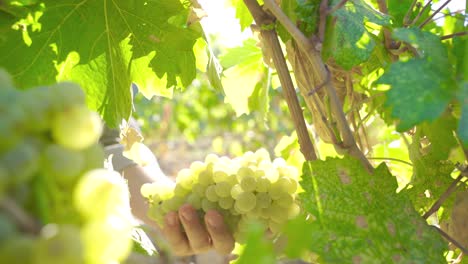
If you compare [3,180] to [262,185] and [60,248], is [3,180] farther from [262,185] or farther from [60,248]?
[262,185]

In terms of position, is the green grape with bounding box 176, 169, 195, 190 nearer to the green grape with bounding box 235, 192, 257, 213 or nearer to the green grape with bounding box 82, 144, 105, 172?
the green grape with bounding box 235, 192, 257, 213

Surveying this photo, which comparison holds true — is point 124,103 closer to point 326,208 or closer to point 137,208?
point 326,208

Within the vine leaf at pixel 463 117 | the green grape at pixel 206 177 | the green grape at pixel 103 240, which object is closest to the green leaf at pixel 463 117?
the vine leaf at pixel 463 117

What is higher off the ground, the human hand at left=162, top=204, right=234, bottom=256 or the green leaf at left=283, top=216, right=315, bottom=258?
the green leaf at left=283, top=216, right=315, bottom=258

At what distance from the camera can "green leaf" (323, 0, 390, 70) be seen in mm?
729

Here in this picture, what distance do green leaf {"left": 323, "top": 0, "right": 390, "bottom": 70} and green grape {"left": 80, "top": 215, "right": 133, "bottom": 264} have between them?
47 centimetres

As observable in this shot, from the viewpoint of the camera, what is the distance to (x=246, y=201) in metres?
0.87

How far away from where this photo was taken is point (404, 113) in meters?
0.58

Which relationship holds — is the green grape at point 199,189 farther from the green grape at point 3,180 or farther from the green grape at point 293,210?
→ the green grape at point 3,180

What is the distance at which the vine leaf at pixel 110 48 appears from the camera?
2.69ft

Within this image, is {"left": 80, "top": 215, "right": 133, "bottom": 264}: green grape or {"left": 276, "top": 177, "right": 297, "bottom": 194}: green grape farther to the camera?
{"left": 276, "top": 177, "right": 297, "bottom": 194}: green grape

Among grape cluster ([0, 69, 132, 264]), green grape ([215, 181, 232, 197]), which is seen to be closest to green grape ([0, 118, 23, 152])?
grape cluster ([0, 69, 132, 264])

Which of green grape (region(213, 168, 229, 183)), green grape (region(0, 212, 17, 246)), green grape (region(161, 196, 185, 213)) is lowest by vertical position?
green grape (region(161, 196, 185, 213))

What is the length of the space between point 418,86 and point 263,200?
349mm
